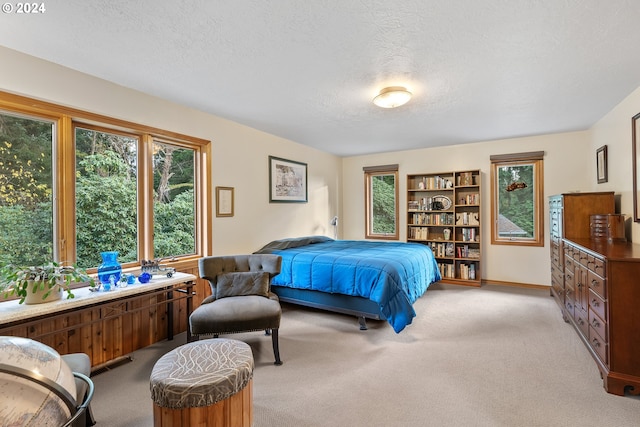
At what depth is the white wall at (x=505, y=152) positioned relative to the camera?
444 centimetres

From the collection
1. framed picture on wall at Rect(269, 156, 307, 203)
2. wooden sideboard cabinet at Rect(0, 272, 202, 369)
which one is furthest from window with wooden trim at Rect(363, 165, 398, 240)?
wooden sideboard cabinet at Rect(0, 272, 202, 369)

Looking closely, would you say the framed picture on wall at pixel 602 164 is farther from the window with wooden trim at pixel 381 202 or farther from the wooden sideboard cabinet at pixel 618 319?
the window with wooden trim at pixel 381 202

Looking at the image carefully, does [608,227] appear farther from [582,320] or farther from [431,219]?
[431,219]

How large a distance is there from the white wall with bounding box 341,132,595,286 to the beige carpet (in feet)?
4.94

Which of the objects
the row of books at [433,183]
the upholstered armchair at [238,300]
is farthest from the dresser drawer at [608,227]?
the upholstered armchair at [238,300]

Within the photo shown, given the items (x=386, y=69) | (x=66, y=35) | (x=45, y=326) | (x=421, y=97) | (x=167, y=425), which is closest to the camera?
(x=167, y=425)

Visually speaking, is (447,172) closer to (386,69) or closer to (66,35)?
(386,69)

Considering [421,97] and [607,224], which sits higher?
[421,97]

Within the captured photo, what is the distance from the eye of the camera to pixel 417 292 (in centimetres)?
353

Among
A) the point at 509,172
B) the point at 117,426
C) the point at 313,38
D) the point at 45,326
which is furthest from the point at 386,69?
the point at 509,172

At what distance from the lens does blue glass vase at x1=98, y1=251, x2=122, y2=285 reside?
2.38m

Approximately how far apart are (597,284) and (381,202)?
4031 millimetres

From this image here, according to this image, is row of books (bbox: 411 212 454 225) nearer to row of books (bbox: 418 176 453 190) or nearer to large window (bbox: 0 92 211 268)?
row of books (bbox: 418 176 453 190)

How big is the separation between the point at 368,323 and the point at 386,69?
2620 mm
